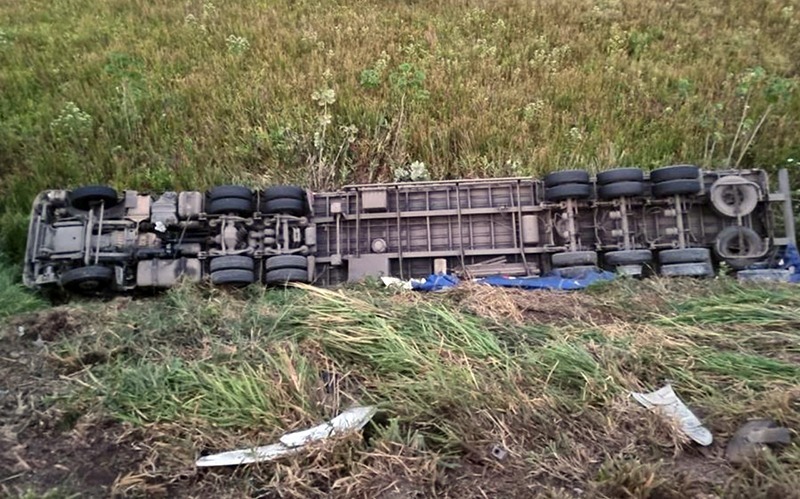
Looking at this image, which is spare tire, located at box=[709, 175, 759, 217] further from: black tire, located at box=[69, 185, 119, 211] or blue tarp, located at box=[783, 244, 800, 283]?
black tire, located at box=[69, 185, 119, 211]

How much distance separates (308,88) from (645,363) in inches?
264

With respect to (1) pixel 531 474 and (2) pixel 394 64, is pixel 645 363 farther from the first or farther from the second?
(2) pixel 394 64

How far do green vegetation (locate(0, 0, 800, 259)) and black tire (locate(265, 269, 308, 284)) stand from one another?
6.01ft

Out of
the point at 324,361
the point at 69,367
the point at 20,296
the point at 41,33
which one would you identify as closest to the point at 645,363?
the point at 324,361

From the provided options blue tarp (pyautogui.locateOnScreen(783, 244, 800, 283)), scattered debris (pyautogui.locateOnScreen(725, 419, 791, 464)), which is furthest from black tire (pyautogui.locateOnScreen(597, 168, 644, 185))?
scattered debris (pyautogui.locateOnScreen(725, 419, 791, 464))

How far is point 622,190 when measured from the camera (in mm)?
6898

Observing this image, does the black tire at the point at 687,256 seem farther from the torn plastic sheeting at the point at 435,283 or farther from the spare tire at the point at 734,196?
the torn plastic sheeting at the point at 435,283

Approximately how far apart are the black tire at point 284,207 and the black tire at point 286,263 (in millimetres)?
583

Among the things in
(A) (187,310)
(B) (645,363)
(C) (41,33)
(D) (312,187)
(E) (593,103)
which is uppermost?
(C) (41,33)

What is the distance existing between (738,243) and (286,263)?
4613 millimetres

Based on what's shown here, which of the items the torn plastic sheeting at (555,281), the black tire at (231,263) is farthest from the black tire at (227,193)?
the torn plastic sheeting at (555,281)

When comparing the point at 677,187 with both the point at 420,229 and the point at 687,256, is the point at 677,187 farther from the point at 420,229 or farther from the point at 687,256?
the point at 420,229

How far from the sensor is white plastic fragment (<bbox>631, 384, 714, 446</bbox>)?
3789 mm

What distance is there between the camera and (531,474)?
3.57m
